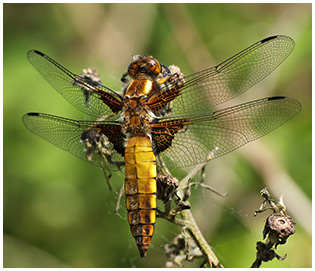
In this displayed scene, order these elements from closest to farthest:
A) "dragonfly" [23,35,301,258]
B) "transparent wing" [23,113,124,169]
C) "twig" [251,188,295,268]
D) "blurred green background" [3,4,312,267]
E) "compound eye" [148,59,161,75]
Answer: "twig" [251,188,295,268], "dragonfly" [23,35,301,258], "transparent wing" [23,113,124,169], "compound eye" [148,59,161,75], "blurred green background" [3,4,312,267]

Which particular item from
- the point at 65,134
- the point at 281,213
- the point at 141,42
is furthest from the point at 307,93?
the point at 65,134

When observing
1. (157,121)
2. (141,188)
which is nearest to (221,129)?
(157,121)

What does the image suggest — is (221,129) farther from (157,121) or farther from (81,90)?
(81,90)

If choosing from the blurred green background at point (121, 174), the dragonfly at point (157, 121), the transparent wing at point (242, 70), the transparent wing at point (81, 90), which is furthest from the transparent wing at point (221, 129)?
the blurred green background at point (121, 174)

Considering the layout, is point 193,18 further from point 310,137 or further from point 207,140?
point 207,140

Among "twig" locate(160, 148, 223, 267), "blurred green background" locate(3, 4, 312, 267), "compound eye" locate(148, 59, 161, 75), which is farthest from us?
"blurred green background" locate(3, 4, 312, 267)

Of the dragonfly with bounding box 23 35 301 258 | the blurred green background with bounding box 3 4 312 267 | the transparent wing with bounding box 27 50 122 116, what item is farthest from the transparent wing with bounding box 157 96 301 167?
the blurred green background with bounding box 3 4 312 267

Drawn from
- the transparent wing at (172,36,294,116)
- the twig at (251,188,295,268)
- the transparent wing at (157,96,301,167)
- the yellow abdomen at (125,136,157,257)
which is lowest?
the twig at (251,188,295,268)

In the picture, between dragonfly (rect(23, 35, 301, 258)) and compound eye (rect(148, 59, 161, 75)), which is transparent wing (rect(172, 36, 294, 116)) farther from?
compound eye (rect(148, 59, 161, 75))

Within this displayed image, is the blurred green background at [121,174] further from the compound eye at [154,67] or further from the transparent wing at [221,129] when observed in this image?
the transparent wing at [221,129]
